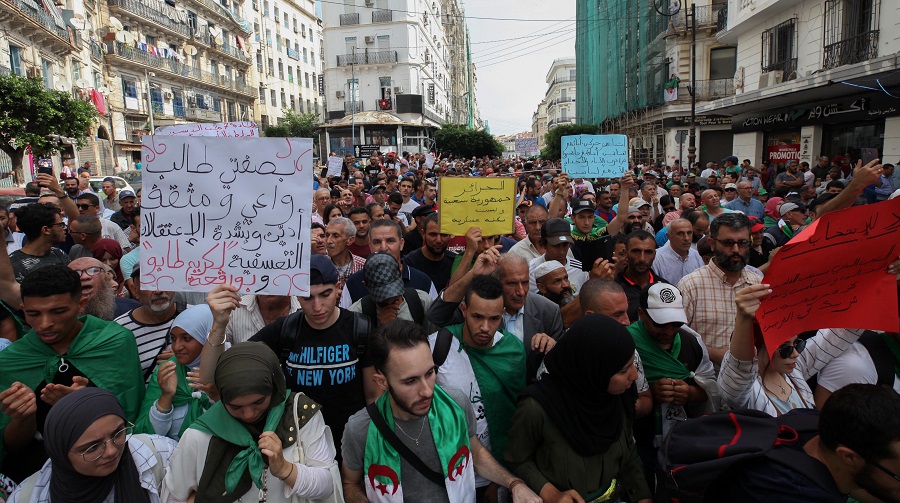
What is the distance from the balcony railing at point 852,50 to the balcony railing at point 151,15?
38.4 metres

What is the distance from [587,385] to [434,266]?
9.54ft

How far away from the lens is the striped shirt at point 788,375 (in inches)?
102

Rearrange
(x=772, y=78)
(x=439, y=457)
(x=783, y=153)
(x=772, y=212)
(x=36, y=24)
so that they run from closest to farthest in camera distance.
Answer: (x=439, y=457) < (x=772, y=212) < (x=772, y=78) < (x=783, y=153) < (x=36, y=24)

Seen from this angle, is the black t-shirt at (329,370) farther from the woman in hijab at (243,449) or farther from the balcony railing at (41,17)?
the balcony railing at (41,17)

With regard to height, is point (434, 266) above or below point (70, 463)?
above

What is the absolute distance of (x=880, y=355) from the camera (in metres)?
2.78

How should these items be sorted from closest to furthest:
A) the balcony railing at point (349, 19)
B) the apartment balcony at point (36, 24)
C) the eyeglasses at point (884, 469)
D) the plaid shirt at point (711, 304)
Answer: the eyeglasses at point (884, 469), the plaid shirt at point (711, 304), the apartment balcony at point (36, 24), the balcony railing at point (349, 19)

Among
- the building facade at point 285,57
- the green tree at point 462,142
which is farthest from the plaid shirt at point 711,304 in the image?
the building facade at point 285,57

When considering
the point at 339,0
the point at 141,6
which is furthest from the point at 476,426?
the point at 339,0

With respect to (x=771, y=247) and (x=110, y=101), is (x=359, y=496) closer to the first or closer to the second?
(x=771, y=247)

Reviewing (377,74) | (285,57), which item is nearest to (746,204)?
(377,74)

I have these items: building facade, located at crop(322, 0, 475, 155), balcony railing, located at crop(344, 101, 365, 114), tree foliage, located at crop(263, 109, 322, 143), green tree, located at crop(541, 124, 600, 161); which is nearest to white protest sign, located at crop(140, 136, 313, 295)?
green tree, located at crop(541, 124, 600, 161)

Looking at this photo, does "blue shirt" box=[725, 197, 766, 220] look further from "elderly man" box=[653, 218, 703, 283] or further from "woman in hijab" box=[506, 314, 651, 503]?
"woman in hijab" box=[506, 314, 651, 503]

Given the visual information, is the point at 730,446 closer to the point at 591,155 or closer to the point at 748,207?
the point at 748,207
